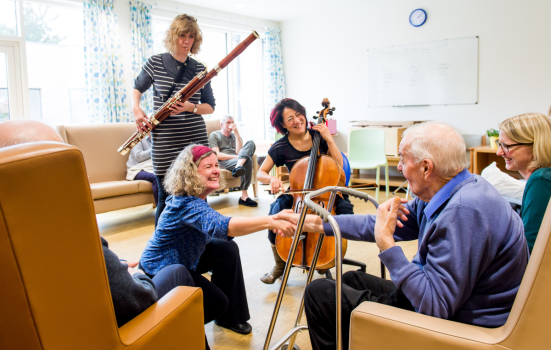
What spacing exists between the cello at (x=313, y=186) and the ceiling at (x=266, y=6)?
4.43 metres

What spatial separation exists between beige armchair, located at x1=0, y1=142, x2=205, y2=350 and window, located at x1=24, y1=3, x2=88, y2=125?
487 centimetres

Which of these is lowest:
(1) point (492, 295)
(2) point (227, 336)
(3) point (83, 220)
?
(2) point (227, 336)

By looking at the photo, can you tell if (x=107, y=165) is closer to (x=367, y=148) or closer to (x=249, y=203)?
(x=249, y=203)

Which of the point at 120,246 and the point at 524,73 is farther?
the point at 524,73

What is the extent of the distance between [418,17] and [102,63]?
4351mm

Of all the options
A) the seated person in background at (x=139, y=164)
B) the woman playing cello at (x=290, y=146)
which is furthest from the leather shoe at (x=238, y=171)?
the woman playing cello at (x=290, y=146)

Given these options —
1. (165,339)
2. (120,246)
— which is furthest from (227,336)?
(120,246)

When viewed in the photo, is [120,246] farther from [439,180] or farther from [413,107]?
[413,107]

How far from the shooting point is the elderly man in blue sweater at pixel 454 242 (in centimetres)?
101

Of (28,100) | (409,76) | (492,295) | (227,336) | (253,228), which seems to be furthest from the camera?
(409,76)

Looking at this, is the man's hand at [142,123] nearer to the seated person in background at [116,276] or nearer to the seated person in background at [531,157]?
the seated person in background at [116,276]

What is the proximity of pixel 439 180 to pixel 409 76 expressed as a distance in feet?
17.0

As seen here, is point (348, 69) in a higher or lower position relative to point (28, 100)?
higher

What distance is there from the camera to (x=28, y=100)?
4.78m
